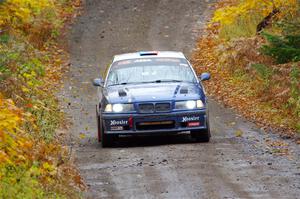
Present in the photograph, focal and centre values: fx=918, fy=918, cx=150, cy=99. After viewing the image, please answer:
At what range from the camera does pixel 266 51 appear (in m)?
22.3

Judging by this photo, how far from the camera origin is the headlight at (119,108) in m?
16.3

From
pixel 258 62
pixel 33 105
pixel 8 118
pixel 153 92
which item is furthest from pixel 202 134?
pixel 258 62

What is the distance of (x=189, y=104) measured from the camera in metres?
16.3

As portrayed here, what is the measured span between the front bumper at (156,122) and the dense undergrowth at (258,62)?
7.43 ft

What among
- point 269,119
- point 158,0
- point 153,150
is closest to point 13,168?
point 153,150

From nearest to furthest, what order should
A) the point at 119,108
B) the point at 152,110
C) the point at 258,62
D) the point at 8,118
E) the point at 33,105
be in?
the point at 8,118 < the point at 152,110 < the point at 119,108 < the point at 33,105 < the point at 258,62

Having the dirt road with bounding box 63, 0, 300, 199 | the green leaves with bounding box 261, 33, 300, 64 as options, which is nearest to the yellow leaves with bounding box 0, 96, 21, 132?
the dirt road with bounding box 63, 0, 300, 199

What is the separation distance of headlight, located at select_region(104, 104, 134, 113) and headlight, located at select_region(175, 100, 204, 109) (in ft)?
2.73

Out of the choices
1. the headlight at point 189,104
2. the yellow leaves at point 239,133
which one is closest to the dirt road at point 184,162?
the yellow leaves at point 239,133

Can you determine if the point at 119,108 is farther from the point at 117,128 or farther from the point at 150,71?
the point at 150,71

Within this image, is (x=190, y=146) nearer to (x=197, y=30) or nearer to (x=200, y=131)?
(x=200, y=131)

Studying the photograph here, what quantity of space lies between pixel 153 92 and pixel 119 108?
2.28 ft

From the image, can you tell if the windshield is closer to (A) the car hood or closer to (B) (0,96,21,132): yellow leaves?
(A) the car hood

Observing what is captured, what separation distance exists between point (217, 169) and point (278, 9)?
495 inches
